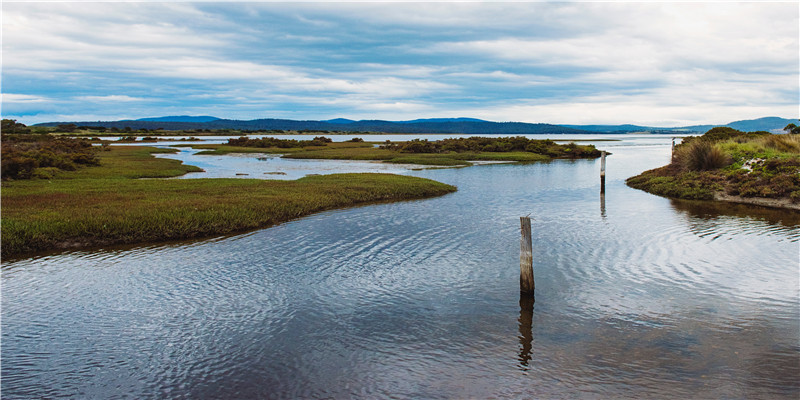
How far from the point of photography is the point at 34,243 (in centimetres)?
2033

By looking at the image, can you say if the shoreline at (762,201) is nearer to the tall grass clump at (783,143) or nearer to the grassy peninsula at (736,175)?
the grassy peninsula at (736,175)

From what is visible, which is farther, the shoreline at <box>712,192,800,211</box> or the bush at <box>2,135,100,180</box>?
the bush at <box>2,135,100,180</box>

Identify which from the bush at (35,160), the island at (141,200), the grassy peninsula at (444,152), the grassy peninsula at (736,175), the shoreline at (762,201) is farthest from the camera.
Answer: the grassy peninsula at (444,152)

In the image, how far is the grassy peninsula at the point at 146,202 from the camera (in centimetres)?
2141

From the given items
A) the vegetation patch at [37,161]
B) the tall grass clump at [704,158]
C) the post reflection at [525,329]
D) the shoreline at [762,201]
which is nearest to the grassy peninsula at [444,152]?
the tall grass clump at [704,158]

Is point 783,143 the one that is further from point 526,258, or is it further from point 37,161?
point 37,161

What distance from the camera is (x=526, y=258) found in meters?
14.9

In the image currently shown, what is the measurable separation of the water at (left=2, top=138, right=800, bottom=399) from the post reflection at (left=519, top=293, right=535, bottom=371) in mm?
55

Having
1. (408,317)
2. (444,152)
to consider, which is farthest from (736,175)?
(444,152)

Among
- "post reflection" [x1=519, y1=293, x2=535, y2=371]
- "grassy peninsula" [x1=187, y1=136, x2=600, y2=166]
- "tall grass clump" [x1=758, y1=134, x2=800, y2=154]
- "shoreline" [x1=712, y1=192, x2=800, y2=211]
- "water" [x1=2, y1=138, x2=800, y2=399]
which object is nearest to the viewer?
"water" [x1=2, y1=138, x2=800, y2=399]

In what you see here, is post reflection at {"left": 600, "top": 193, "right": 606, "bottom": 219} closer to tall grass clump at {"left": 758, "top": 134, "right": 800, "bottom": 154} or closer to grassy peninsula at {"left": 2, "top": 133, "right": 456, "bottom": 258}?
grassy peninsula at {"left": 2, "top": 133, "right": 456, "bottom": 258}

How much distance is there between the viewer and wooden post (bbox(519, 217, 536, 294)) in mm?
14648

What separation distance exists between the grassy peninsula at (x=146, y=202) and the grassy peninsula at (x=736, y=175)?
1724 centimetres

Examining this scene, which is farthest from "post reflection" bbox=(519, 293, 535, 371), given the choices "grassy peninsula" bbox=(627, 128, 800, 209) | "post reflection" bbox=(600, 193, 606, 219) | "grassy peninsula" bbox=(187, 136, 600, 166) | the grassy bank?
"grassy peninsula" bbox=(187, 136, 600, 166)
